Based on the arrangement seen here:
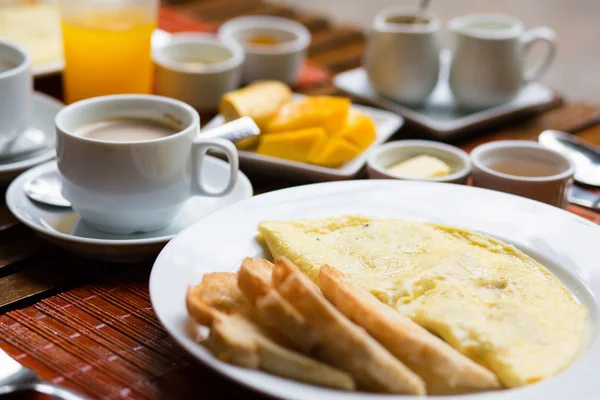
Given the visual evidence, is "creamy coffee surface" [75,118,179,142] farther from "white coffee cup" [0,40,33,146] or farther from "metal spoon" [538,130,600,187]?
"metal spoon" [538,130,600,187]

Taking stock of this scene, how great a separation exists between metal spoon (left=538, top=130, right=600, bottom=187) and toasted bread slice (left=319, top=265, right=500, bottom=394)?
0.75m

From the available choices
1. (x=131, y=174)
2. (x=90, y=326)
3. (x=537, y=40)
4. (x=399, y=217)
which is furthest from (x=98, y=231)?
(x=537, y=40)

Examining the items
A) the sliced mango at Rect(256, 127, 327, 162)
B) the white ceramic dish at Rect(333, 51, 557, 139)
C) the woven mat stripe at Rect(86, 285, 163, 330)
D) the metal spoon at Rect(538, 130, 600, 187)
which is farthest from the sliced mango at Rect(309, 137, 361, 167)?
the woven mat stripe at Rect(86, 285, 163, 330)

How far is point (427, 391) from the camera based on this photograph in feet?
2.64

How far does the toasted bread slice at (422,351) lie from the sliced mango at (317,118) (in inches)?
26.7

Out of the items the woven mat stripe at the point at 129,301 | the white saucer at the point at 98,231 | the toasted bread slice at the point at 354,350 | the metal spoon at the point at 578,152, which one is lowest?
the woven mat stripe at the point at 129,301

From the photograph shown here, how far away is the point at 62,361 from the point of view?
3.01ft

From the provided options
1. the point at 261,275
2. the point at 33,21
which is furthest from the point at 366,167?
the point at 33,21

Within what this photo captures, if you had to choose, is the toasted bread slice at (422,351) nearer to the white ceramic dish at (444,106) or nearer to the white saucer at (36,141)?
the white saucer at (36,141)

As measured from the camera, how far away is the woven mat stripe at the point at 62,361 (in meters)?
0.87

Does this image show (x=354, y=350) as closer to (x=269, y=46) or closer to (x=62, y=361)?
(x=62, y=361)

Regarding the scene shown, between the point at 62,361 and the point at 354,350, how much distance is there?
0.37 metres

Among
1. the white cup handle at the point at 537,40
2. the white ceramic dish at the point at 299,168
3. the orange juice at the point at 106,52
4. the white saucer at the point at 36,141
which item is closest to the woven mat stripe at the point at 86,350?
the white saucer at the point at 36,141

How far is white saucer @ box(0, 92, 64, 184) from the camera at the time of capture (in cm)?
134
